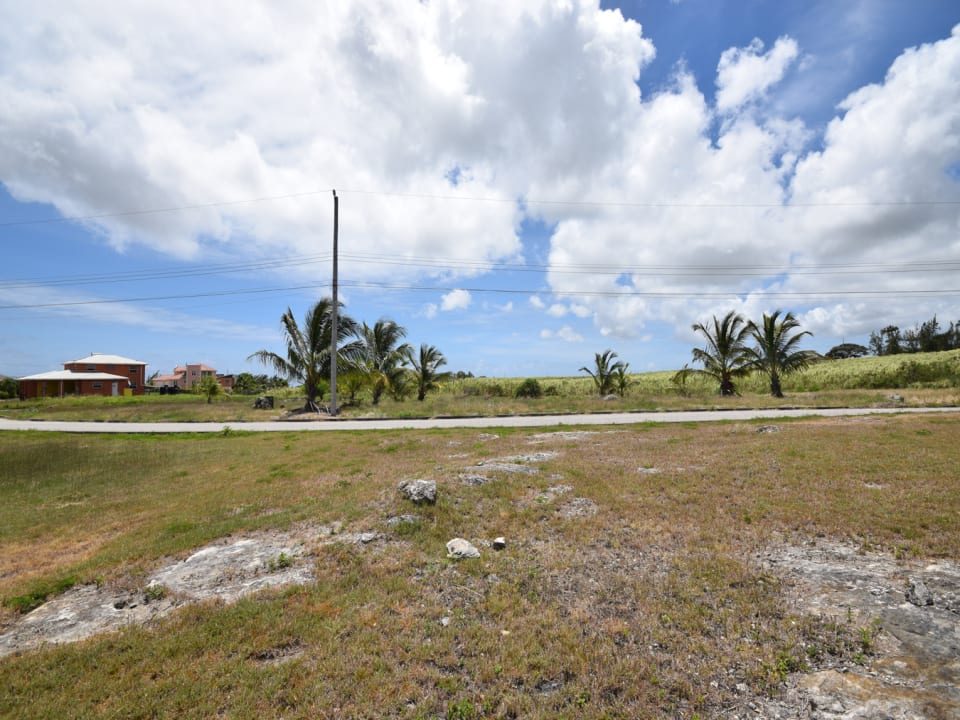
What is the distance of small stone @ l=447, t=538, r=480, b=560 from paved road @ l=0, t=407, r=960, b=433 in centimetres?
1112

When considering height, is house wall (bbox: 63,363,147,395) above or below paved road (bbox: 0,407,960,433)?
above

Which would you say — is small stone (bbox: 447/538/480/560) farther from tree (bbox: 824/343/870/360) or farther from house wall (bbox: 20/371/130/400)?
tree (bbox: 824/343/870/360)

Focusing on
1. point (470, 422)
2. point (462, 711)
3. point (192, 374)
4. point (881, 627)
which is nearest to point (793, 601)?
point (881, 627)

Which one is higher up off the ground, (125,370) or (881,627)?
(125,370)

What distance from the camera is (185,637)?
3.86 metres

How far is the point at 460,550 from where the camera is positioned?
555 cm

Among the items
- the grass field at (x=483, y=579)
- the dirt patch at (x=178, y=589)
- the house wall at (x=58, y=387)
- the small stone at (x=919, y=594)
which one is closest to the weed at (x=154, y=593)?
the dirt patch at (x=178, y=589)

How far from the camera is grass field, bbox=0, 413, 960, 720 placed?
322cm

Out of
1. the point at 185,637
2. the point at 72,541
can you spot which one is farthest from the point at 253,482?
the point at 185,637

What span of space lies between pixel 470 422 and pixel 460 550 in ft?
43.2

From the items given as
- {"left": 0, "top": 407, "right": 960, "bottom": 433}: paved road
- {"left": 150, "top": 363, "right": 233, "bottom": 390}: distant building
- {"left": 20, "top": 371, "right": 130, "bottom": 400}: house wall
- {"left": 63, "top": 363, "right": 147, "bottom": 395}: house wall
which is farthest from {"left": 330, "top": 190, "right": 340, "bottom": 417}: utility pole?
{"left": 150, "top": 363, "right": 233, "bottom": 390}: distant building

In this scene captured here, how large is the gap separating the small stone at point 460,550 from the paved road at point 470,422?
438 inches

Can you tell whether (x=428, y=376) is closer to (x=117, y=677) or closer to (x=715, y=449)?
(x=715, y=449)

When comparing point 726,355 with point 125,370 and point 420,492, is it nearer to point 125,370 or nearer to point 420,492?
point 420,492
